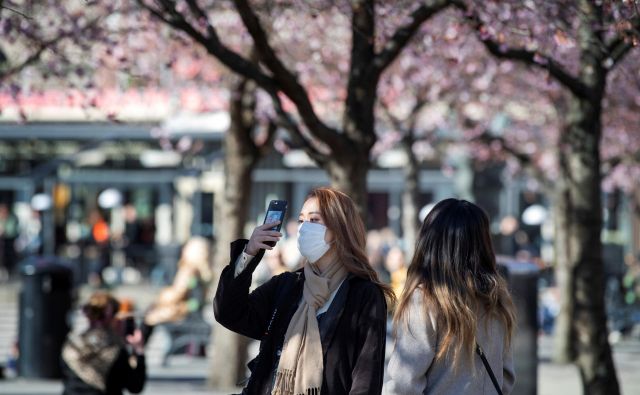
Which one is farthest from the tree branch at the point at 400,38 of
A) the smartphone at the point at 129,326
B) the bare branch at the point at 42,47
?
the smartphone at the point at 129,326

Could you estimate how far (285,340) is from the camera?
168 inches

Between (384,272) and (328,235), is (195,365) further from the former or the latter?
(328,235)

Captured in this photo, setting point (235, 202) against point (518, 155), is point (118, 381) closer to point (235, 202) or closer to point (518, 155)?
point (235, 202)

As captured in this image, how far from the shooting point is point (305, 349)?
13.7ft

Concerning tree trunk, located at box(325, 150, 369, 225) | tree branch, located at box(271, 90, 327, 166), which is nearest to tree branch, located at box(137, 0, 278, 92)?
tree branch, located at box(271, 90, 327, 166)

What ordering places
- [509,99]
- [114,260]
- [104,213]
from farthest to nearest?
[104,213], [114,260], [509,99]

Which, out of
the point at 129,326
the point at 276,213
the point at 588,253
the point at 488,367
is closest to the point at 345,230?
the point at 276,213

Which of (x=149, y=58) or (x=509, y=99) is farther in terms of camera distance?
(x=509, y=99)

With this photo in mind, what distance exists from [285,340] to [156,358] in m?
11.4

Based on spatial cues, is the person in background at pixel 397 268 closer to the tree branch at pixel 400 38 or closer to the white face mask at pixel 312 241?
the tree branch at pixel 400 38

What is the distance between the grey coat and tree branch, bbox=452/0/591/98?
3918mm

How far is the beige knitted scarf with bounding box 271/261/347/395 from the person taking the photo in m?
4.18

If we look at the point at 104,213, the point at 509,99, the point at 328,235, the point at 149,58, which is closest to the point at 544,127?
the point at 509,99

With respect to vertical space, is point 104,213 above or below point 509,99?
below
